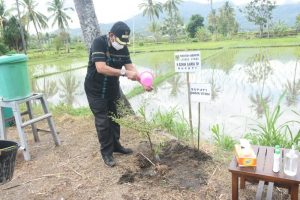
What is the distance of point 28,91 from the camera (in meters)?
3.69

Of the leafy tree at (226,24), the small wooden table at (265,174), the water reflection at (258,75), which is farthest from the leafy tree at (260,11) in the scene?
the small wooden table at (265,174)

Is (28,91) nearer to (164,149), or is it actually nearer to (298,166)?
(164,149)

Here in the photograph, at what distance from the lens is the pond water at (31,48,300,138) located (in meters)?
5.45

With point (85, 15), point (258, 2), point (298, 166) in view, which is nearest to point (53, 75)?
point (85, 15)

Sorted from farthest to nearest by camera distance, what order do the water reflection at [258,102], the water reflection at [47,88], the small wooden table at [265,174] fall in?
the water reflection at [47,88] → the water reflection at [258,102] → the small wooden table at [265,174]

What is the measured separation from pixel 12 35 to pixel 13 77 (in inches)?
1067

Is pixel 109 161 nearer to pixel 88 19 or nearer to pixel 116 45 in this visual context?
pixel 116 45

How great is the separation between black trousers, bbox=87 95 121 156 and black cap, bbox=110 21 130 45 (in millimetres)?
673

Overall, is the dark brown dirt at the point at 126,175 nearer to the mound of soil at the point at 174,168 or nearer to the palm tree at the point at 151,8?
the mound of soil at the point at 174,168

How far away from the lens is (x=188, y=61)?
3.20 metres

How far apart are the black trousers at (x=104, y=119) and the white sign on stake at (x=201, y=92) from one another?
0.89 m

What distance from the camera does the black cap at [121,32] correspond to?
9.68 feet

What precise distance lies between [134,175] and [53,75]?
450 inches

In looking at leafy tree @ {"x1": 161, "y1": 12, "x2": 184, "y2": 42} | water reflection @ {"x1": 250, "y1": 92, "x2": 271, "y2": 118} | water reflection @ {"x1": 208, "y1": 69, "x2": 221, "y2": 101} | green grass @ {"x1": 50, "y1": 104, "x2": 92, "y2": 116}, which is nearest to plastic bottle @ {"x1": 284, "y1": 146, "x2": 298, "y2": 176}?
water reflection @ {"x1": 250, "y1": 92, "x2": 271, "y2": 118}
